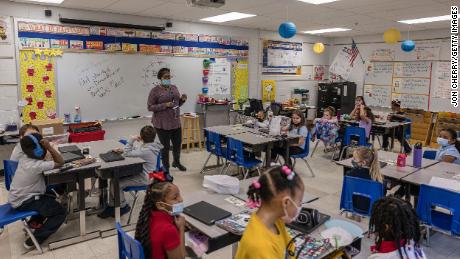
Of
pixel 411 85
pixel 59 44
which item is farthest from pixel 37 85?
pixel 411 85


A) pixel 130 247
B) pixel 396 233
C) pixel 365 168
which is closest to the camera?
pixel 396 233

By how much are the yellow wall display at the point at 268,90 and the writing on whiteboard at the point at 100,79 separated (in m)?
3.85

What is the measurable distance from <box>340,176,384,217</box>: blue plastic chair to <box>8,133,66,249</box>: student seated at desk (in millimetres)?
2790

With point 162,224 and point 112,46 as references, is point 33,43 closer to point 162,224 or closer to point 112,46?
point 112,46

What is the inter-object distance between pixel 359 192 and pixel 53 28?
553cm

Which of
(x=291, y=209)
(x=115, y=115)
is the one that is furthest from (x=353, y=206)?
(x=115, y=115)

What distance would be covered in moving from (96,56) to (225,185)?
190 inches

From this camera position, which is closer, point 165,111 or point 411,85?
point 165,111

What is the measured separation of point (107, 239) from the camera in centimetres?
371

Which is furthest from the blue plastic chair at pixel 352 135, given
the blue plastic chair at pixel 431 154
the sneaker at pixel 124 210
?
the sneaker at pixel 124 210

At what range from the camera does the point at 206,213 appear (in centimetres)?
→ 241

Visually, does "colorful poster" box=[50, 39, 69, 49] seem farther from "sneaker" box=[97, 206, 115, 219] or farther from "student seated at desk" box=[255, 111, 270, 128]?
"student seated at desk" box=[255, 111, 270, 128]

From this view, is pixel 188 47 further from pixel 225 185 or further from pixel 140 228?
pixel 140 228

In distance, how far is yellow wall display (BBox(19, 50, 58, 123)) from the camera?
19.3 ft
